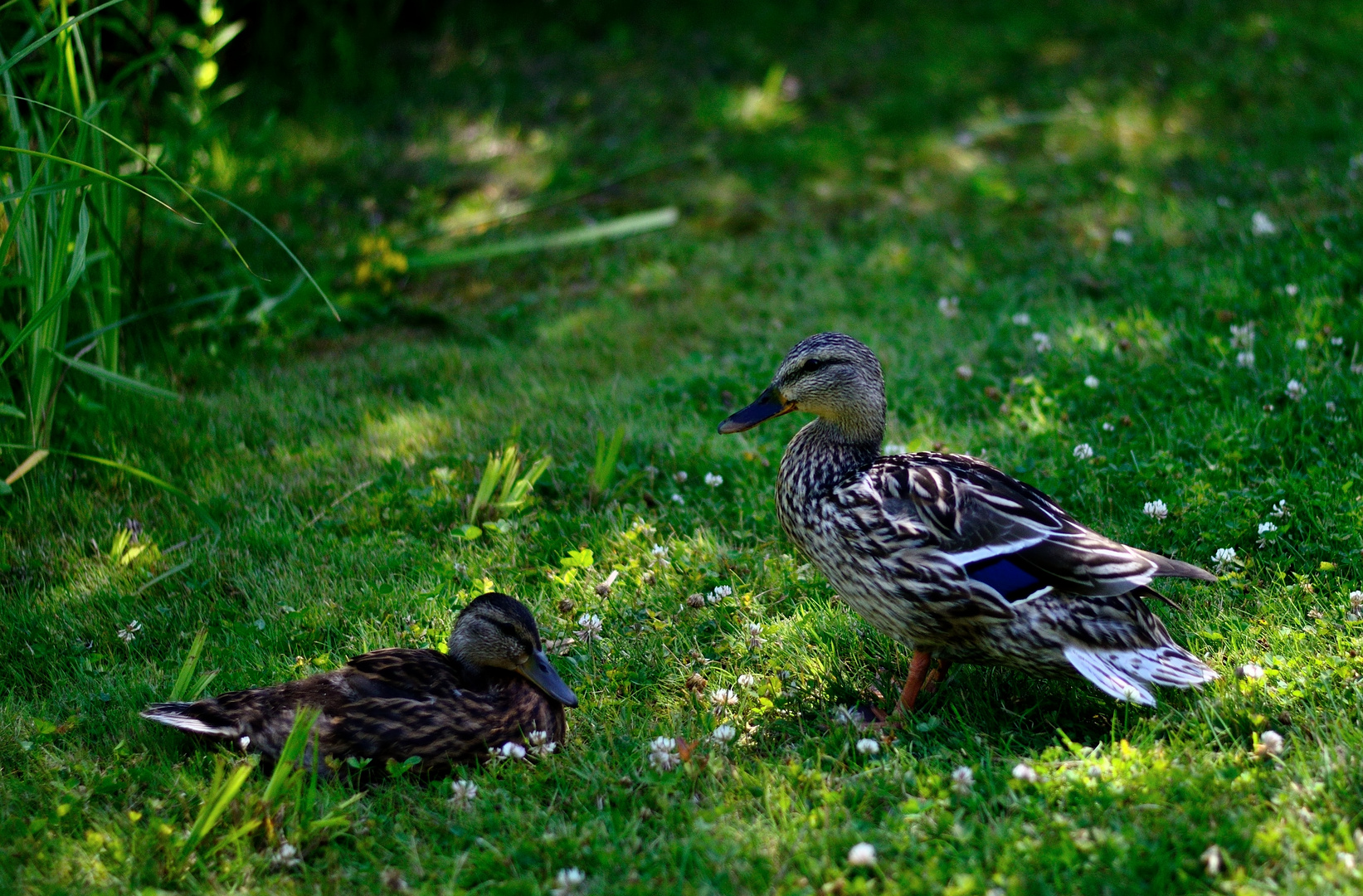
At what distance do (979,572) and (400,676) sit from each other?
1789 mm

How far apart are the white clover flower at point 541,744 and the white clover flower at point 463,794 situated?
0.75ft

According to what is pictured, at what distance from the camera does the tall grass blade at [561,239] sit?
23.1ft

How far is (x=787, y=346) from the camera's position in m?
6.12

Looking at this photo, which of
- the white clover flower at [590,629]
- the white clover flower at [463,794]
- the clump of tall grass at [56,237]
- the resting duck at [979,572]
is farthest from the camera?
the clump of tall grass at [56,237]

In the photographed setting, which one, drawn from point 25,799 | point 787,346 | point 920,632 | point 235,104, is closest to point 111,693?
point 25,799

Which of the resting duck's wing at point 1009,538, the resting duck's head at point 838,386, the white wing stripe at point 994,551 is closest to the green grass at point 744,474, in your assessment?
the resting duck's wing at point 1009,538

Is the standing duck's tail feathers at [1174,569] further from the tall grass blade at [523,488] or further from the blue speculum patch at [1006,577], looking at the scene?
the tall grass blade at [523,488]

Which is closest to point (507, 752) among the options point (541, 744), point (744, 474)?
point (541, 744)

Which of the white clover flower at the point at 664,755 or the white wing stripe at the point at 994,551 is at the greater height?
the white wing stripe at the point at 994,551

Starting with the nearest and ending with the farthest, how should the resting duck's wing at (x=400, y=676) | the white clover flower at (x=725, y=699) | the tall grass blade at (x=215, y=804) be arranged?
the tall grass blade at (x=215, y=804) → the resting duck's wing at (x=400, y=676) → the white clover flower at (x=725, y=699)

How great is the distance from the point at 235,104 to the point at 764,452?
5691mm

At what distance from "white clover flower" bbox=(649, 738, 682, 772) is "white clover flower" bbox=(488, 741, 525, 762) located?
0.38 metres

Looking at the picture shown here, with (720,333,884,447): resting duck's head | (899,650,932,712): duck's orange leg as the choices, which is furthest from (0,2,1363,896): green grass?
(720,333,884,447): resting duck's head

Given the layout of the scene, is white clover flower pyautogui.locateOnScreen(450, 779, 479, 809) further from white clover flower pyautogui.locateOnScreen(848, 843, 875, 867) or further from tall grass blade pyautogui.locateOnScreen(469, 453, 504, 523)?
tall grass blade pyautogui.locateOnScreen(469, 453, 504, 523)
